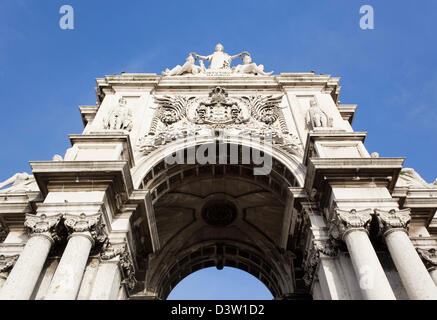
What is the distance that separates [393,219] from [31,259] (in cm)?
948

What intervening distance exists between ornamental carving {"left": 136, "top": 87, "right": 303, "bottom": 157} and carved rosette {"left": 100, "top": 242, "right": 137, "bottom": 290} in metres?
4.35

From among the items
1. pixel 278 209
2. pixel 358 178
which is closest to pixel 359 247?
pixel 358 178

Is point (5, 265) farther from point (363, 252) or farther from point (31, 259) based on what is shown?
point (363, 252)

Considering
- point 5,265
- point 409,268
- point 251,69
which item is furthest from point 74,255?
point 251,69

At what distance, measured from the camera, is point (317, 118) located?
15.0 meters

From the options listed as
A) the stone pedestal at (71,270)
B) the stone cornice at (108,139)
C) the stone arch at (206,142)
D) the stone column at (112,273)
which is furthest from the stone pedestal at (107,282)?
the stone cornice at (108,139)

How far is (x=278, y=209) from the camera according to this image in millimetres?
17250

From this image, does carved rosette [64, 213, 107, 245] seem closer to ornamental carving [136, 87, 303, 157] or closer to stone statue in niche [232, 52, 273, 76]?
ornamental carving [136, 87, 303, 157]

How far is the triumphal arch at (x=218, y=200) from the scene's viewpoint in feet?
33.3

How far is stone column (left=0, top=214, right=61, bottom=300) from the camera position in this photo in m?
8.84

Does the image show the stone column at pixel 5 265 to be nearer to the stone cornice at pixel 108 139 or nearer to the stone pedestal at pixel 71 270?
the stone pedestal at pixel 71 270
